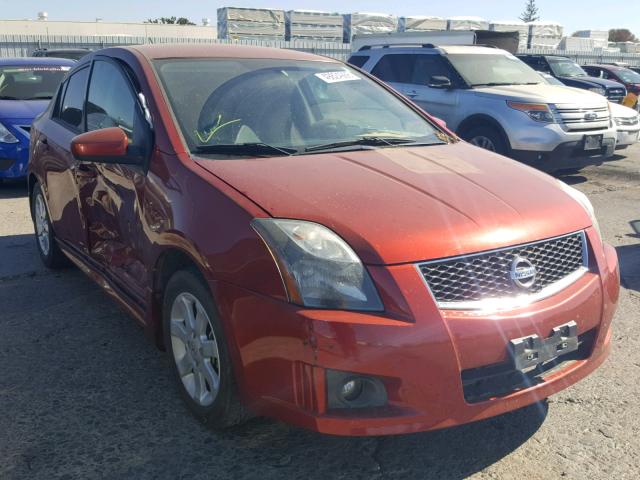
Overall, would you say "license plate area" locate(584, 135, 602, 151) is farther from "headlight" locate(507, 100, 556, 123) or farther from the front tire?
the front tire

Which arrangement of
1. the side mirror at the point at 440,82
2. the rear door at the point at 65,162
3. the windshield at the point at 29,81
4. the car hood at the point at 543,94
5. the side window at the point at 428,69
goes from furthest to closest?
the side window at the point at 428,69 → the side mirror at the point at 440,82 → the windshield at the point at 29,81 → the car hood at the point at 543,94 → the rear door at the point at 65,162

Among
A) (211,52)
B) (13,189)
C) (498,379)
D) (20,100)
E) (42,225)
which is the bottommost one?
(13,189)

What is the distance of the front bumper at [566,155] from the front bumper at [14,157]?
6159mm

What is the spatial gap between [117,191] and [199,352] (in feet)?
3.76

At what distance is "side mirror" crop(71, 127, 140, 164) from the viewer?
3.25 m

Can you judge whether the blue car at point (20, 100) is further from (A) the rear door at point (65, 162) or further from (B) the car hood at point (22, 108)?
(A) the rear door at point (65, 162)

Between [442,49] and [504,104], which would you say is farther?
[442,49]

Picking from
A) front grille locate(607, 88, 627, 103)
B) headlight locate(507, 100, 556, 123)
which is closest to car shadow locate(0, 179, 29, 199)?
headlight locate(507, 100, 556, 123)

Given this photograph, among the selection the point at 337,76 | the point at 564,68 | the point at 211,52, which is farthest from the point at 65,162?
the point at 564,68

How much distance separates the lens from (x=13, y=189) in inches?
337

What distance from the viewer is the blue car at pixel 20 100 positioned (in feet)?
26.0

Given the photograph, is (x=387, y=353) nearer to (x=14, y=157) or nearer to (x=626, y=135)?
(x=14, y=157)

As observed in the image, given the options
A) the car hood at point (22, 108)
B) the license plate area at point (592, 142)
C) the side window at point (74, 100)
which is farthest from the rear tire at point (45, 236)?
the license plate area at point (592, 142)

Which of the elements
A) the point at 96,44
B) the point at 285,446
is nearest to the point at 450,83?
the point at 285,446
